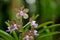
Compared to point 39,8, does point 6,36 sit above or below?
below

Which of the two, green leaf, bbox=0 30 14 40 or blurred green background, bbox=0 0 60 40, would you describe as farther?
blurred green background, bbox=0 0 60 40

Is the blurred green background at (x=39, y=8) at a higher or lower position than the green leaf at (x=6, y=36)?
higher

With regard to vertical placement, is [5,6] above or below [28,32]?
above

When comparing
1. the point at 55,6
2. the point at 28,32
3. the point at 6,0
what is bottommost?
the point at 28,32

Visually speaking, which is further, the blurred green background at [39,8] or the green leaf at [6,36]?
the blurred green background at [39,8]

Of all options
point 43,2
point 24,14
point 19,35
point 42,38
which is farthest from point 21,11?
point 43,2

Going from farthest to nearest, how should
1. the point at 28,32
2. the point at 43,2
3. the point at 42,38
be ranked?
the point at 43,2 → the point at 42,38 → the point at 28,32

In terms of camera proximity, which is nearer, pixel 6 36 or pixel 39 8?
pixel 6 36

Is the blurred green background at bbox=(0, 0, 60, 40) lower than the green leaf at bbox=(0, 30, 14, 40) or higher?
higher

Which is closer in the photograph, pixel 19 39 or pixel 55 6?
pixel 19 39

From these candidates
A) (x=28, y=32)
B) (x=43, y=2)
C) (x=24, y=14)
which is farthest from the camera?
(x=43, y=2)

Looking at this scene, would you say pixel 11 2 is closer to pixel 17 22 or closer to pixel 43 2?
pixel 43 2
